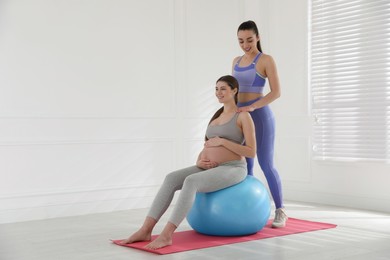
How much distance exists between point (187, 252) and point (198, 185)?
41cm

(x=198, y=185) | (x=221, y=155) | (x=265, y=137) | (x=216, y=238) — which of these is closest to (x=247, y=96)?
(x=265, y=137)

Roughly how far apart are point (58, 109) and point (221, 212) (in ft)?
6.22

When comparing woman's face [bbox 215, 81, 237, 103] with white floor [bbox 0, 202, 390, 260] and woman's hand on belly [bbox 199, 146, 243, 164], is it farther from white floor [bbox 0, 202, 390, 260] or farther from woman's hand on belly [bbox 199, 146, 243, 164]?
white floor [bbox 0, 202, 390, 260]

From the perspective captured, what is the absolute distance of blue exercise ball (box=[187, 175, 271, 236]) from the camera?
348cm

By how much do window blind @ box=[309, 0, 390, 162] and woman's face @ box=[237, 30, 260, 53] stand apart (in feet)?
4.65

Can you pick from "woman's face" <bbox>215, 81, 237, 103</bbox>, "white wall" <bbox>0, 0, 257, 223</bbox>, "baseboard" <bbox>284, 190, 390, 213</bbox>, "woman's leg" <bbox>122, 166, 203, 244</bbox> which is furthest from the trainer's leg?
"white wall" <bbox>0, 0, 257, 223</bbox>

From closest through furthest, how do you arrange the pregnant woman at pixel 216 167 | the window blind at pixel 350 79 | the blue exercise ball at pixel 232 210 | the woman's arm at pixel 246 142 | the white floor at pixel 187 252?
the white floor at pixel 187 252
the pregnant woman at pixel 216 167
the blue exercise ball at pixel 232 210
the woman's arm at pixel 246 142
the window blind at pixel 350 79

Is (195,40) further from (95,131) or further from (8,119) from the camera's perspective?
(8,119)

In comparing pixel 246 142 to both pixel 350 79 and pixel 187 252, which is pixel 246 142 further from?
pixel 350 79

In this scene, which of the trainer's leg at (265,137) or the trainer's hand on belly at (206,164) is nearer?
the trainer's hand on belly at (206,164)

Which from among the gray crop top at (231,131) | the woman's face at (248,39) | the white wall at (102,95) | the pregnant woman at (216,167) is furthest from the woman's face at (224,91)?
the white wall at (102,95)

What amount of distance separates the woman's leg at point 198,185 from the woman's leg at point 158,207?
5.5 inches

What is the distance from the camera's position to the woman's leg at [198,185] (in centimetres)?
330

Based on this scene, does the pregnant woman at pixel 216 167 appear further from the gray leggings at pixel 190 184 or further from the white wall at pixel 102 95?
the white wall at pixel 102 95
